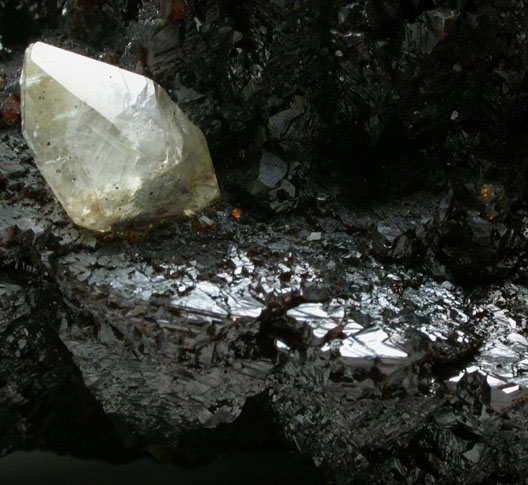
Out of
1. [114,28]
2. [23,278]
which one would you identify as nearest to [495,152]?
[114,28]

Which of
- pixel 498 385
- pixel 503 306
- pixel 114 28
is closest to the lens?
pixel 498 385

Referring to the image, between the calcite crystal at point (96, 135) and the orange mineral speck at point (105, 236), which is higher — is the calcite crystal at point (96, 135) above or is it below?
above

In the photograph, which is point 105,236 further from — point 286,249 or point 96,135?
point 286,249

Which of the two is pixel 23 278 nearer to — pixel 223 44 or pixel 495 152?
pixel 223 44

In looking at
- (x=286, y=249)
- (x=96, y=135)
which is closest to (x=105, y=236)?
(x=96, y=135)

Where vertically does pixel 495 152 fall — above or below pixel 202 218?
above

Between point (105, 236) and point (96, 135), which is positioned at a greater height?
point (96, 135)

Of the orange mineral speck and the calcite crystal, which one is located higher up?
the calcite crystal

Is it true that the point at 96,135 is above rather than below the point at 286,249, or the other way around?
above
